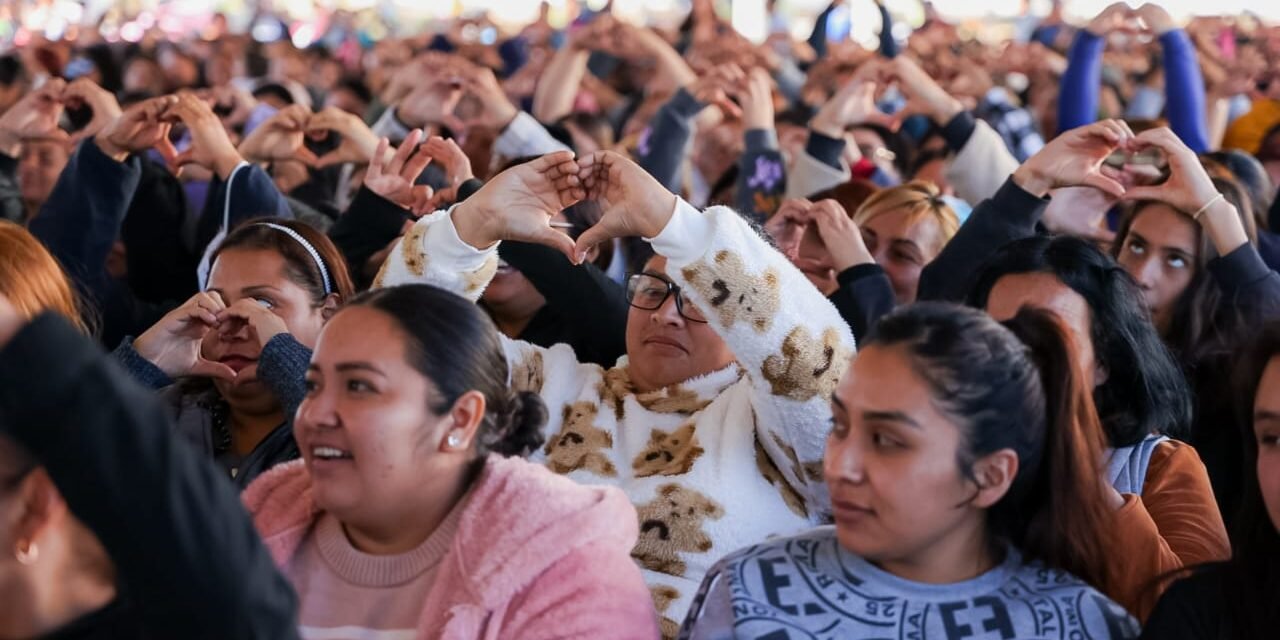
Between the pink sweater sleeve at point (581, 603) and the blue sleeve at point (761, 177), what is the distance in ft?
7.46

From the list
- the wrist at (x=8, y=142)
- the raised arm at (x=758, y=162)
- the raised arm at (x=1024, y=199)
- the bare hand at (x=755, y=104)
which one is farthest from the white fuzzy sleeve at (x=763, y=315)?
the wrist at (x=8, y=142)

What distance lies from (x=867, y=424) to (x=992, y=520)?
0.22m

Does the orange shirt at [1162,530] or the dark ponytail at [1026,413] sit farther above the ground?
the dark ponytail at [1026,413]

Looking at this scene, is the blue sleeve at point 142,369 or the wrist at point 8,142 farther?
the wrist at point 8,142

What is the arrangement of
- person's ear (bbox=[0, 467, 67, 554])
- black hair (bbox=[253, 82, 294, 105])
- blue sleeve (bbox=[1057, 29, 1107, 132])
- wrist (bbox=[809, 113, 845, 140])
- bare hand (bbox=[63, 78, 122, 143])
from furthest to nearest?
1. black hair (bbox=[253, 82, 294, 105])
2. blue sleeve (bbox=[1057, 29, 1107, 132])
3. wrist (bbox=[809, 113, 845, 140])
4. bare hand (bbox=[63, 78, 122, 143])
5. person's ear (bbox=[0, 467, 67, 554])

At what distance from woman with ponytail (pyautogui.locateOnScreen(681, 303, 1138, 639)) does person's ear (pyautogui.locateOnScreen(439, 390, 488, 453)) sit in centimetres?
30

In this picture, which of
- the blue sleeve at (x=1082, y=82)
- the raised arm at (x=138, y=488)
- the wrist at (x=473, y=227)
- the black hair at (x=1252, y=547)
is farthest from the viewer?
the blue sleeve at (x=1082, y=82)

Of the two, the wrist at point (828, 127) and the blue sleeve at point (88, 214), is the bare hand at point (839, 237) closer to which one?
the wrist at point (828, 127)

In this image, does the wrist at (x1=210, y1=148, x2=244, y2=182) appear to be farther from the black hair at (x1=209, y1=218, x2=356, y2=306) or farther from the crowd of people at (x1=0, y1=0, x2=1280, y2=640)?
the black hair at (x1=209, y1=218, x2=356, y2=306)

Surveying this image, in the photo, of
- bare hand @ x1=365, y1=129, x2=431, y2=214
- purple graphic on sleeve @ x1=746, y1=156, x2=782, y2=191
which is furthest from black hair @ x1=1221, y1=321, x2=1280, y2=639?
purple graphic on sleeve @ x1=746, y1=156, x2=782, y2=191

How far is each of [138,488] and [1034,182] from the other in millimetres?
1829

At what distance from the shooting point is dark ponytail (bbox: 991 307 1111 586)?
65.6 inches

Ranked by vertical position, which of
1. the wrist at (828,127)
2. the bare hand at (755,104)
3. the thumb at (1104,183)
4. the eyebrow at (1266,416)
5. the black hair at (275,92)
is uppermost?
the eyebrow at (1266,416)

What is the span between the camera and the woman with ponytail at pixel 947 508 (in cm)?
157
